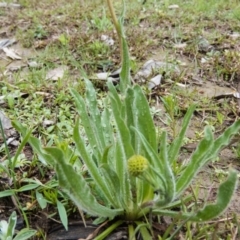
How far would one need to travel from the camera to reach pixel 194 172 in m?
1.13

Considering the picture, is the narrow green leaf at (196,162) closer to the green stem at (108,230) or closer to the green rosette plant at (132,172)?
the green rosette plant at (132,172)

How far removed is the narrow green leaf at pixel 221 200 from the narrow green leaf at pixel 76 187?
0.24 m

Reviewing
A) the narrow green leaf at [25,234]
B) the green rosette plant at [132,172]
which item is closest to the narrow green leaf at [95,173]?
the green rosette plant at [132,172]

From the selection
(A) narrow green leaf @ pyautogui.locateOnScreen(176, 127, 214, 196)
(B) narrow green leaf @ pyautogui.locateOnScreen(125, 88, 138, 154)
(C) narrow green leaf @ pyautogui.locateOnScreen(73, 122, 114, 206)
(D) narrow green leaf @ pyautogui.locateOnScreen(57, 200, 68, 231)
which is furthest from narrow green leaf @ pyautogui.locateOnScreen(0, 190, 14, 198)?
(A) narrow green leaf @ pyautogui.locateOnScreen(176, 127, 214, 196)

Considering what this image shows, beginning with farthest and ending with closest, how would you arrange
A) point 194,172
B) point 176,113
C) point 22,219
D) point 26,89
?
point 26,89 < point 176,113 < point 22,219 < point 194,172

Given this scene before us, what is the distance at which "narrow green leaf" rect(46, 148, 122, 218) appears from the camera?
95 cm

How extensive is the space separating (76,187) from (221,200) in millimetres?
348

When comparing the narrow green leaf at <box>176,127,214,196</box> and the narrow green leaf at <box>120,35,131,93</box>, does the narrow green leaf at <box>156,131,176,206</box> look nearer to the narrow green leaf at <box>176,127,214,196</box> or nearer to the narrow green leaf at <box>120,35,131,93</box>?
the narrow green leaf at <box>176,127,214,196</box>

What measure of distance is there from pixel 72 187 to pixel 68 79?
50.4 inches

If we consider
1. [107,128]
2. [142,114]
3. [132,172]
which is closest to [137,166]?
[132,172]

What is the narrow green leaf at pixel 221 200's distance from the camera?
934mm

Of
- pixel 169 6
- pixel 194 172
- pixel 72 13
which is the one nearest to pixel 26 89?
pixel 194 172

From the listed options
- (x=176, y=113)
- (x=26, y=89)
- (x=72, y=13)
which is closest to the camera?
(x=176, y=113)

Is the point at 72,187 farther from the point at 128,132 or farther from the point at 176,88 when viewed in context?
the point at 176,88
